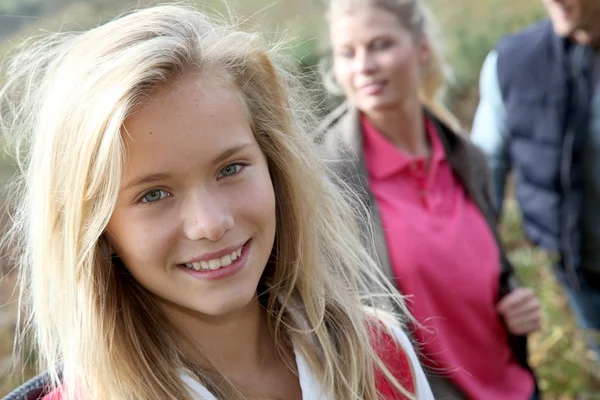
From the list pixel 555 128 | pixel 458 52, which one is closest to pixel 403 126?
pixel 555 128

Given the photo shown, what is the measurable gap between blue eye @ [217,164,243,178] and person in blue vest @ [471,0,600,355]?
160cm

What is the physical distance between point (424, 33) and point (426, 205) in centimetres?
62

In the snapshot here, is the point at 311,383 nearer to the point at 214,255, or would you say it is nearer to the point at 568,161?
the point at 214,255

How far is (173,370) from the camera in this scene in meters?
1.55

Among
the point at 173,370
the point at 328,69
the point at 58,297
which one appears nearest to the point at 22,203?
the point at 58,297

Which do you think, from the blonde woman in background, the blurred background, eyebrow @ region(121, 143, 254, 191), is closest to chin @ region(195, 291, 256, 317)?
eyebrow @ region(121, 143, 254, 191)

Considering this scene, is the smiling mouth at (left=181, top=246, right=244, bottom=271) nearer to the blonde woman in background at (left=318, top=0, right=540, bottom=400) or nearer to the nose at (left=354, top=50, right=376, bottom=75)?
the blonde woman in background at (left=318, top=0, right=540, bottom=400)

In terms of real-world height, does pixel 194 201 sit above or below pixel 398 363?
above

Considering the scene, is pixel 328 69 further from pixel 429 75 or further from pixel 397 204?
pixel 397 204

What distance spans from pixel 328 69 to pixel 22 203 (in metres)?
1.59

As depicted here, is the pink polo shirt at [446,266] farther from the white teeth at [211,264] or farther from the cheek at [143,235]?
the cheek at [143,235]

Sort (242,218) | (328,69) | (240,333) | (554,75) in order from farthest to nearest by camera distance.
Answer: (328,69), (554,75), (240,333), (242,218)

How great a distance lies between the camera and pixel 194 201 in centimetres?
141

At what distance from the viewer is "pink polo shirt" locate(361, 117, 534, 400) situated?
2.24 meters
